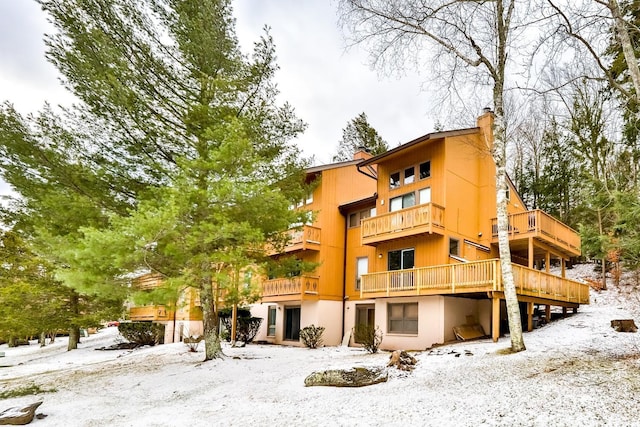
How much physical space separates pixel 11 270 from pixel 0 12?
45.7ft

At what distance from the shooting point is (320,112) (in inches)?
1089

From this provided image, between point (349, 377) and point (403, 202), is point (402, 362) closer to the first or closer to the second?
point (349, 377)

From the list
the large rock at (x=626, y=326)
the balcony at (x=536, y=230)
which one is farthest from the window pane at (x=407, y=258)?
the large rock at (x=626, y=326)

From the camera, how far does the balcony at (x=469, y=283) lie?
521 inches

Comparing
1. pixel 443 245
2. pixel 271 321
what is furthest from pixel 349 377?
pixel 271 321

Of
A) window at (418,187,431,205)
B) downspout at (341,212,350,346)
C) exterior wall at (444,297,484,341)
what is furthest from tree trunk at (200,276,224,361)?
window at (418,187,431,205)

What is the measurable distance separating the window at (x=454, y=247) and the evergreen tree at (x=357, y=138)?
18.5 m

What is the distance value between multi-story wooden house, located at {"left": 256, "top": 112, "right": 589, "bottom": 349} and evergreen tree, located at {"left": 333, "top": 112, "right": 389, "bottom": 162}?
42.4ft

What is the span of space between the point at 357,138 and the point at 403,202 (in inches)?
708

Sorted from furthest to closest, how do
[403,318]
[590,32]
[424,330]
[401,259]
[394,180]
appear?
[394,180] → [401,259] → [403,318] → [424,330] → [590,32]

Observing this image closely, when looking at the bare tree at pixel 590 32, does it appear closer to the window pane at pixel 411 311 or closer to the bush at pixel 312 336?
the window pane at pixel 411 311

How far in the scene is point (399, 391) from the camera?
805 cm

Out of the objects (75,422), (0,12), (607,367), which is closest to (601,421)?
(607,367)

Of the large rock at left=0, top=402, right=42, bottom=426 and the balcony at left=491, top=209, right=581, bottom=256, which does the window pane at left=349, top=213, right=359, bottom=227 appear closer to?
the balcony at left=491, top=209, right=581, bottom=256
